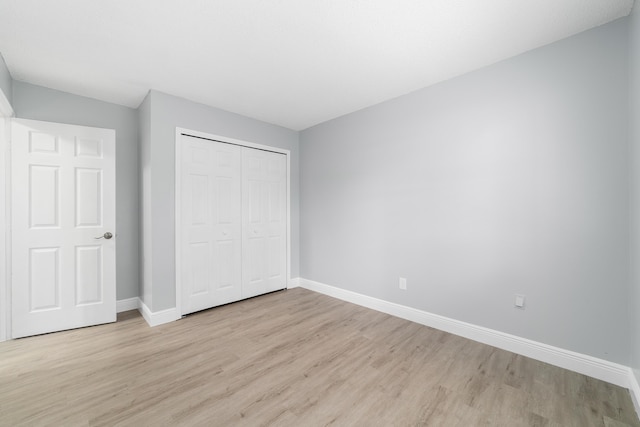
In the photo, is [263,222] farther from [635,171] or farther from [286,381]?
[635,171]

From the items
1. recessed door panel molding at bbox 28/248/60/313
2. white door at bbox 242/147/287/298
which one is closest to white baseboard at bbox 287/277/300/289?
white door at bbox 242/147/287/298

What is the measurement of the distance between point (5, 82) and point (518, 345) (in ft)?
16.5

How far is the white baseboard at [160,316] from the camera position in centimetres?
271

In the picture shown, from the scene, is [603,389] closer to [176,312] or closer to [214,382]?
[214,382]

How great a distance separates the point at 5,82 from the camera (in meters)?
2.27


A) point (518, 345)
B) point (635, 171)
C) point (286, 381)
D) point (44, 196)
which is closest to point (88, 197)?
point (44, 196)

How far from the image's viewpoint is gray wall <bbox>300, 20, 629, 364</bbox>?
5.99 ft

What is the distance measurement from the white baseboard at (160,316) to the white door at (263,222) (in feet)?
2.86

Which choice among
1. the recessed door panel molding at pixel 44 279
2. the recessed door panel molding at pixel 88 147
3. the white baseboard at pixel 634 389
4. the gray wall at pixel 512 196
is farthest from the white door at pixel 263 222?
the white baseboard at pixel 634 389

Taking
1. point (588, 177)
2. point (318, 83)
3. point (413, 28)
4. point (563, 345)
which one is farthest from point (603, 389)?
point (318, 83)

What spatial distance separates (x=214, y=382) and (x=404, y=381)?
1.35 m

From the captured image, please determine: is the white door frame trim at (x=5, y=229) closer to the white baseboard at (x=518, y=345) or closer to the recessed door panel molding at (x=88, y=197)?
the recessed door panel molding at (x=88, y=197)

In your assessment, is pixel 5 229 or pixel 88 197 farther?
pixel 88 197

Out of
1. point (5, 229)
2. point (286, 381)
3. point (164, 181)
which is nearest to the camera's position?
point (286, 381)
